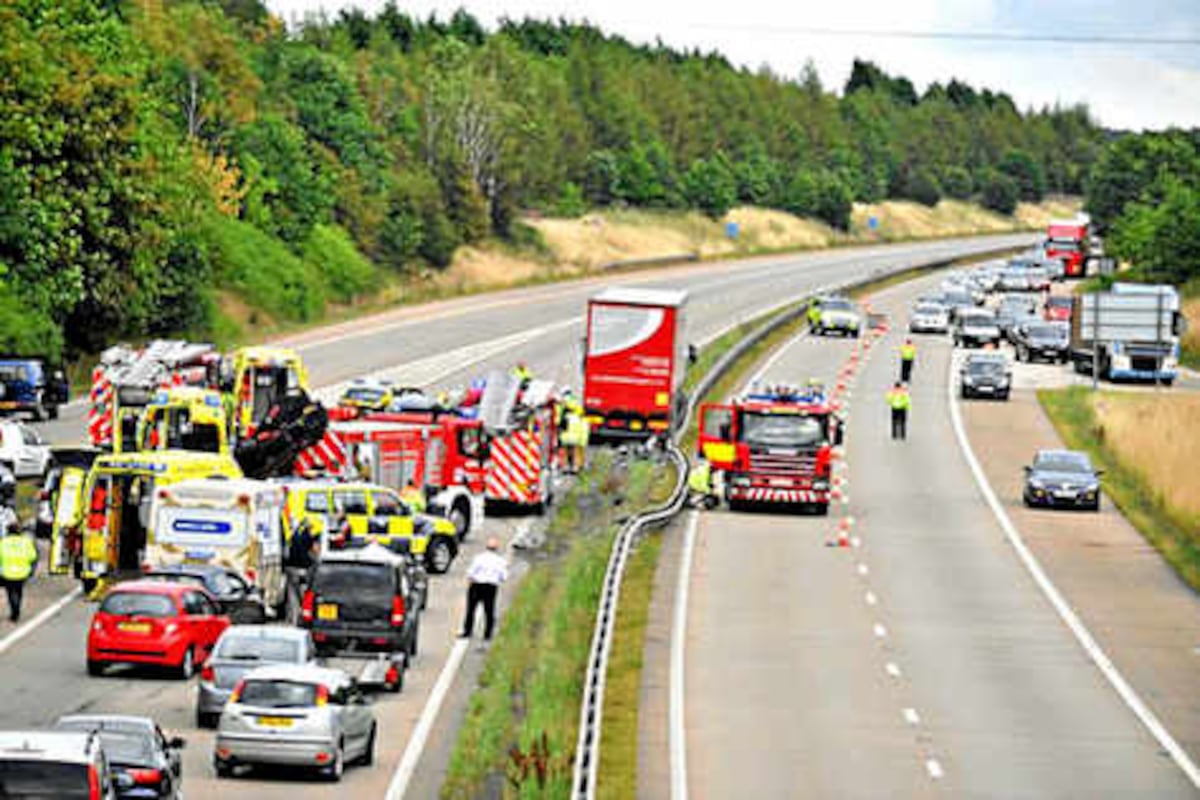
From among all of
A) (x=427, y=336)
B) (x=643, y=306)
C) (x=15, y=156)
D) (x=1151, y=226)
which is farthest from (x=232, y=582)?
(x=1151, y=226)

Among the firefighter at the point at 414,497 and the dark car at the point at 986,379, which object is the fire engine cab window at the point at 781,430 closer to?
the firefighter at the point at 414,497

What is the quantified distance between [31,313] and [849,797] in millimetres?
50258

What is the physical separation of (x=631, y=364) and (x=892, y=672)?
28.2 m

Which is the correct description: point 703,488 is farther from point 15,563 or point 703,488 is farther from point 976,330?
point 976,330

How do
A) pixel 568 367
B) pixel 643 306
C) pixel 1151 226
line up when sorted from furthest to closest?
pixel 1151 226
pixel 568 367
pixel 643 306

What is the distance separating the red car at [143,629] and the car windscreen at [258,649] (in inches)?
131

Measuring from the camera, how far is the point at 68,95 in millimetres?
74375

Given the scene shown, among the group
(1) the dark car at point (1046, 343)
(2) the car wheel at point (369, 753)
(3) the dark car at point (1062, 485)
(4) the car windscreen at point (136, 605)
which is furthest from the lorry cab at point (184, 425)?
(1) the dark car at point (1046, 343)

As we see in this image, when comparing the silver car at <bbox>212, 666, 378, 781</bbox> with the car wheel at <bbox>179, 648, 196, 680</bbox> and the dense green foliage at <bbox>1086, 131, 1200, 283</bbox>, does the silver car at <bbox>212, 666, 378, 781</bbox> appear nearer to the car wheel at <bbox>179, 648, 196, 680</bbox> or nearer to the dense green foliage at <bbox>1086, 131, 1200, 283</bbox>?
the car wheel at <bbox>179, 648, 196, 680</bbox>

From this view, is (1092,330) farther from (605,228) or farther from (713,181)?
(713,181)

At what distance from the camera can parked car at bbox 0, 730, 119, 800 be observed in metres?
21.2

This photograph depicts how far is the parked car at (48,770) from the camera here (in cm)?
2122

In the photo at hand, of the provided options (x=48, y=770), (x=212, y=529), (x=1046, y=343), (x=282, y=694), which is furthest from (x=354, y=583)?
(x=1046, y=343)

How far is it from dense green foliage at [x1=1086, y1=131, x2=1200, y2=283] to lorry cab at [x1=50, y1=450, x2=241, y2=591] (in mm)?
91344
